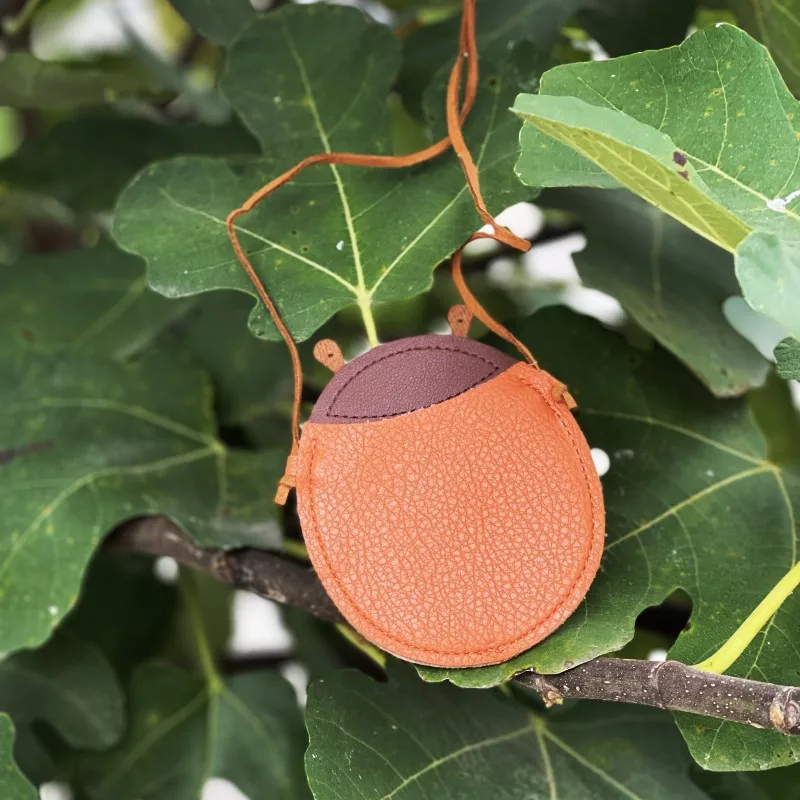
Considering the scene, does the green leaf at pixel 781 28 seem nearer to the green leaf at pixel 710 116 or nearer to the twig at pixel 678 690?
the green leaf at pixel 710 116

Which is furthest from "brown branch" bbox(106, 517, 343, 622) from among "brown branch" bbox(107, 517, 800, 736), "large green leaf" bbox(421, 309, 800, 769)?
"large green leaf" bbox(421, 309, 800, 769)

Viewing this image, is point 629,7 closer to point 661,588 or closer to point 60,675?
point 661,588

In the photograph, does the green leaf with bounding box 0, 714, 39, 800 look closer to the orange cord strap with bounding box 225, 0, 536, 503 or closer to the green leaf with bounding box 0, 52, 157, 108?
the orange cord strap with bounding box 225, 0, 536, 503

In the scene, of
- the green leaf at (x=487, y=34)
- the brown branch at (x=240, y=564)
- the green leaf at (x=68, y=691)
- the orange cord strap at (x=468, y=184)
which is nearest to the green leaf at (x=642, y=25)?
the green leaf at (x=487, y=34)

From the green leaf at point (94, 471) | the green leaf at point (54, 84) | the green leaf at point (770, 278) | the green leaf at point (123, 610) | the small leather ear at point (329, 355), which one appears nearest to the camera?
the green leaf at point (770, 278)

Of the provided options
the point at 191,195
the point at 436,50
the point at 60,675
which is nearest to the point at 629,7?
the point at 436,50
